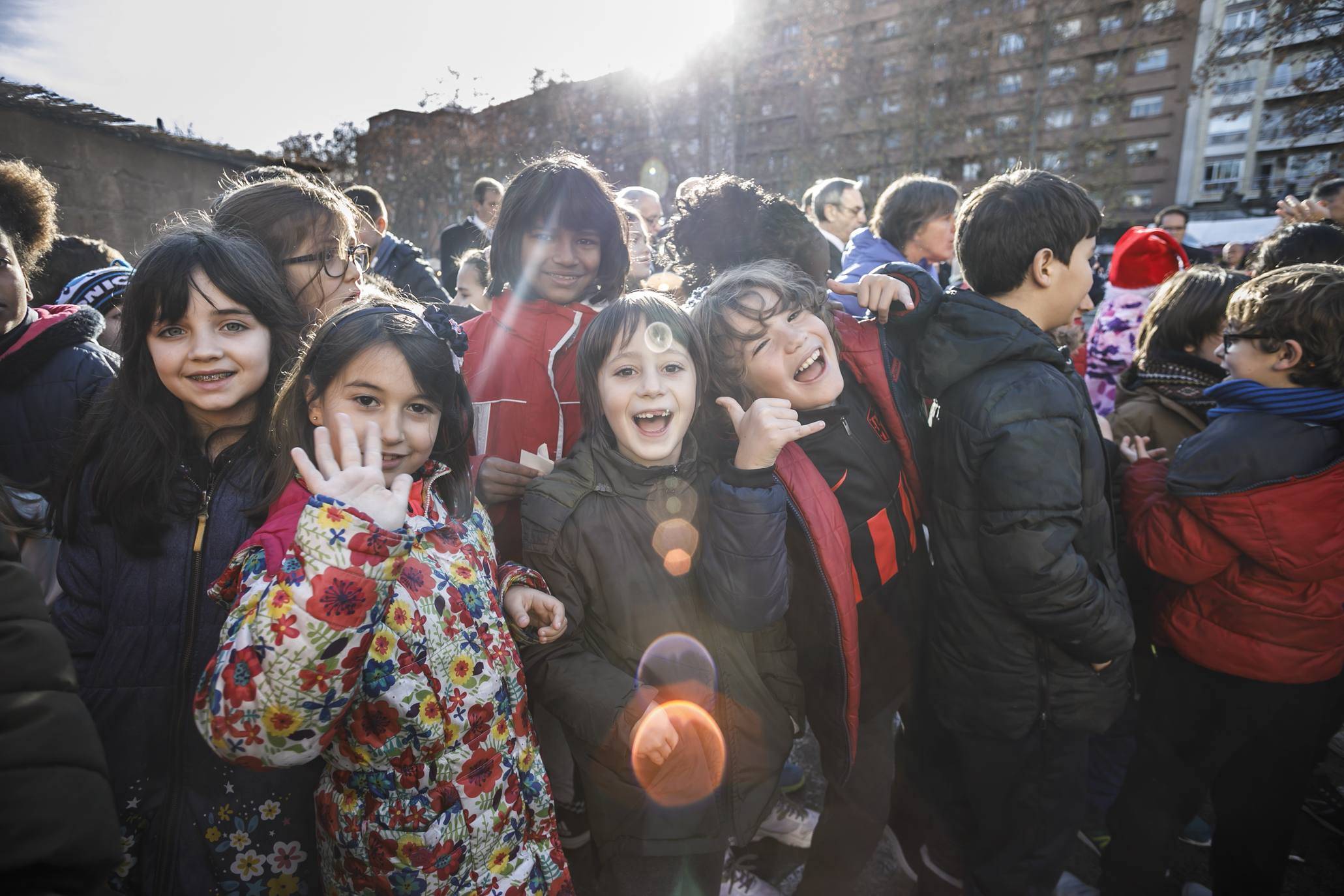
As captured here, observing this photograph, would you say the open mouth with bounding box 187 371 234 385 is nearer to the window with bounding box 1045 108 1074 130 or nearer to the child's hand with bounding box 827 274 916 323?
the child's hand with bounding box 827 274 916 323

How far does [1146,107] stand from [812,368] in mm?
48742

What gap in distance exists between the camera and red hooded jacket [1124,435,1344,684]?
181 centimetres

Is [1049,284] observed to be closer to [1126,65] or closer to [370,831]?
[370,831]

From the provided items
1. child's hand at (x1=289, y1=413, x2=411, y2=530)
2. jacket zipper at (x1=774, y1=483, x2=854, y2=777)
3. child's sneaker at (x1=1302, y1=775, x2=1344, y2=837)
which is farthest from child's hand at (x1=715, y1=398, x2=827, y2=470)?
child's sneaker at (x1=1302, y1=775, x2=1344, y2=837)

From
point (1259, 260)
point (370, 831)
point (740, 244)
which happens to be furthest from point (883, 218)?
point (370, 831)

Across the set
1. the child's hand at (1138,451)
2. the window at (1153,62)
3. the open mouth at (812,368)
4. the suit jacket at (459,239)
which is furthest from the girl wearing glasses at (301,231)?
the window at (1153,62)

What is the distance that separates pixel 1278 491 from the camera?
180 centimetres

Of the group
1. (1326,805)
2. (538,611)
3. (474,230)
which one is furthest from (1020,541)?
(474,230)

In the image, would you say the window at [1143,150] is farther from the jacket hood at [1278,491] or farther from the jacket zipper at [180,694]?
the jacket zipper at [180,694]

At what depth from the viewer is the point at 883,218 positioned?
4.04 meters

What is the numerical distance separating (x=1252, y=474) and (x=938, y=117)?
26781 millimetres

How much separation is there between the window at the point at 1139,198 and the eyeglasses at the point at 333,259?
4626cm

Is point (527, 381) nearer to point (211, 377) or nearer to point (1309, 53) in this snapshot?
point (211, 377)

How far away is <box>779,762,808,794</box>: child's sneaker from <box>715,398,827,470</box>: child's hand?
1896mm
